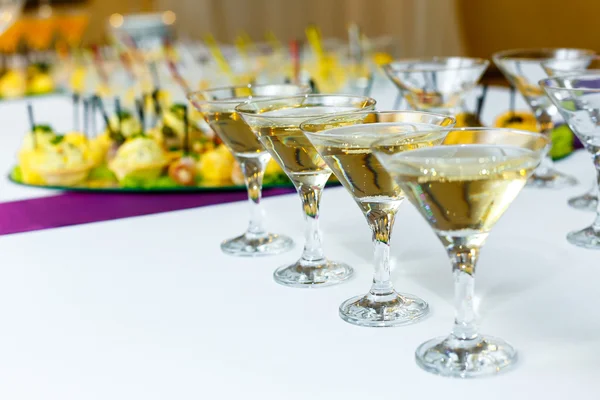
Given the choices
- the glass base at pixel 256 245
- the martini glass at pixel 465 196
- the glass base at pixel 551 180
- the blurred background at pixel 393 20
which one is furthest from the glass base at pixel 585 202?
the blurred background at pixel 393 20

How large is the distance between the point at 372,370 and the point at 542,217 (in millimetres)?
641

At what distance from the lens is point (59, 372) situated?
895mm

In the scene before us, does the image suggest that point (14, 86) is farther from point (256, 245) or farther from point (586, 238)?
point (586, 238)

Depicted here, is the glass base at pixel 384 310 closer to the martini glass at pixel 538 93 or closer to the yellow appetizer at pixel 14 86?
the martini glass at pixel 538 93

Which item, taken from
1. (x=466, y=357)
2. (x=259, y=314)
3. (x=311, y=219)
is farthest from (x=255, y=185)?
(x=466, y=357)

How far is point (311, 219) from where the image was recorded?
3.86 feet

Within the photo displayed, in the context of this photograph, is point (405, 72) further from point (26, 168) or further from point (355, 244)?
point (26, 168)

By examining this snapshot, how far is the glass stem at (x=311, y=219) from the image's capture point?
117 cm

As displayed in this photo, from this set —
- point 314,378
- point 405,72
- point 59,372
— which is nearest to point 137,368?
point 59,372

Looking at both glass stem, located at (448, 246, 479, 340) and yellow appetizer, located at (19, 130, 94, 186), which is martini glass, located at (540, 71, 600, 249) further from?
yellow appetizer, located at (19, 130, 94, 186)

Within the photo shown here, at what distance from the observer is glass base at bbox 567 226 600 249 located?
122 cm

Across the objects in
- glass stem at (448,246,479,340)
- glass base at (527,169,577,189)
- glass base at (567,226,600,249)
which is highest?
glass stem at (448,246,479,340)

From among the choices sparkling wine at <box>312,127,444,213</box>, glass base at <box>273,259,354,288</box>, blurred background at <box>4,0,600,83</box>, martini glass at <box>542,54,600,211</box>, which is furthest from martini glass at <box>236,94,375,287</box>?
blurred background at <box>4,0,600,83</box>

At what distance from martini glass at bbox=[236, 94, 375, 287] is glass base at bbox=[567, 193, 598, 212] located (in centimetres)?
47
